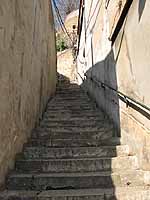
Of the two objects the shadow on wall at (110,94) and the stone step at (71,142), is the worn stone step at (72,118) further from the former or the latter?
the stone step at (71,142)

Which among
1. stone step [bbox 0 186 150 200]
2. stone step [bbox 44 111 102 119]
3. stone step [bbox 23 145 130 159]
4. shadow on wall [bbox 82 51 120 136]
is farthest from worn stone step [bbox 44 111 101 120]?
stone step [bbox 0 186 150 200]

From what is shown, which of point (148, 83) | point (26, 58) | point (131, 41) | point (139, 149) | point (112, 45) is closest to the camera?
point (148, 83)

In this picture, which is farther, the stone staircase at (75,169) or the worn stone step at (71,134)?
the worn stone step at (71,134)

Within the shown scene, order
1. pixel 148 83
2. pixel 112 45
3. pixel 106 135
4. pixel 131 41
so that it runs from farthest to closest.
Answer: pixel 112 45 < pixel 106 135 < pixel 131 41 < pixel 148 83

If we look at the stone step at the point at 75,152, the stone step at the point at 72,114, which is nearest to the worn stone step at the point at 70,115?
the stone step at the point at 72,114

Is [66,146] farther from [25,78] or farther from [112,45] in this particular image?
[112,45]

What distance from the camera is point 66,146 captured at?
416 centimetres

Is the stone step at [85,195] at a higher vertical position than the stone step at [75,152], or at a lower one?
lower

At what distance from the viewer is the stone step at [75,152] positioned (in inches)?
152

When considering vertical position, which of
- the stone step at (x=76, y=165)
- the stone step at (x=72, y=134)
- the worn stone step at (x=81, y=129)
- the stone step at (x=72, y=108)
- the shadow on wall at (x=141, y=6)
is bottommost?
the stone step at (x=76, y=165)

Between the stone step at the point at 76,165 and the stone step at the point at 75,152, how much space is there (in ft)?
0.83

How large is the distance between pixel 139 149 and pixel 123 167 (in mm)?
255

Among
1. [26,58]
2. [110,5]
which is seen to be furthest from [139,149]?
[110,5]

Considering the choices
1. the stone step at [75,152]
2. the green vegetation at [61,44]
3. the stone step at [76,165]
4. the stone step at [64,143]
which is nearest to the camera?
the stone step at [76,165]
